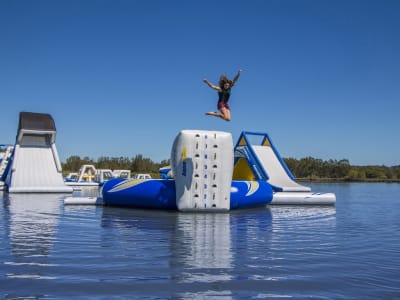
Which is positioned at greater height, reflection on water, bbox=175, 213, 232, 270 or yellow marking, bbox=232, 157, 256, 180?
yellow marking, bbox=232, 157, 256, 180

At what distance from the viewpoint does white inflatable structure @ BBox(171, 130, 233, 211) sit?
11.1 m

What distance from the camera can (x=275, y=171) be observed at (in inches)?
781

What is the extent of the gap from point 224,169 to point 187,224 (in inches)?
117

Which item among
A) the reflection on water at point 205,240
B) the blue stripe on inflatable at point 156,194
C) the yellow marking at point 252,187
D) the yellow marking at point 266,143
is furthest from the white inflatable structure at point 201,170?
the yellow marking at point 266,143

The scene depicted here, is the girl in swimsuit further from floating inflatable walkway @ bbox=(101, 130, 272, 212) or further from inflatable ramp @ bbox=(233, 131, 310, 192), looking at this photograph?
inflatable ramp @ bbox=(233, 131, 310, 192)

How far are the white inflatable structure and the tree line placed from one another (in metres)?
51.1

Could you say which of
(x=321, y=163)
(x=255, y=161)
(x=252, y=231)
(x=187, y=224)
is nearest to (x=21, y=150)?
(x=255, y=161)

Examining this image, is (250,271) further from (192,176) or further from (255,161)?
(255,161)

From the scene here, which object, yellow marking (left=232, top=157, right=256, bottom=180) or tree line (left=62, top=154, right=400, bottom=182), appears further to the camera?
tree line (left=62, top=154, right=400, bottom=182)

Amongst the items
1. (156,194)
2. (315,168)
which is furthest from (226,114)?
(315,168)

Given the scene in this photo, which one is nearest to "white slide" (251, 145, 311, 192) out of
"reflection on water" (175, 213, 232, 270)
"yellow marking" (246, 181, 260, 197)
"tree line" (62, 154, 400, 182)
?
"yellow marking" (246, 181, 260, 197)

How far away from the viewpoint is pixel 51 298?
3215mm

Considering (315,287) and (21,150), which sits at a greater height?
(21,150)

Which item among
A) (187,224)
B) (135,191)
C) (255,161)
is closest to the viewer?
(187,224)
